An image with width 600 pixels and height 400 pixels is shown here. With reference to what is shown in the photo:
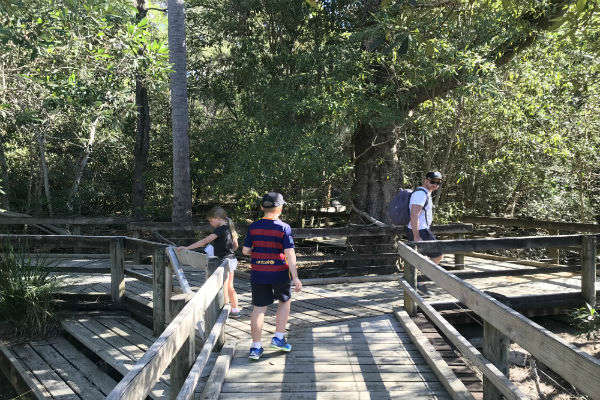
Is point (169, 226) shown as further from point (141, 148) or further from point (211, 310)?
point (141, 148)

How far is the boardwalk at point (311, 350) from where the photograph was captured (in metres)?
4.28

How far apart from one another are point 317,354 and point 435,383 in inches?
47.2

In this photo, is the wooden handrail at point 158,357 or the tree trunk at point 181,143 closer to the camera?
the wooden handrail at point 158,357

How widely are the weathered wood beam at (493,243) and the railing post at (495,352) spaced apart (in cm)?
251

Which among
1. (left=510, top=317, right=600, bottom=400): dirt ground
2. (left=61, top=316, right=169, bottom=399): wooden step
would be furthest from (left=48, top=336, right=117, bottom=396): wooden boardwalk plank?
(left=510, top=317, right=600, bottom=400): dirt ground

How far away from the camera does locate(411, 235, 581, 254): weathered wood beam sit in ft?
20.7

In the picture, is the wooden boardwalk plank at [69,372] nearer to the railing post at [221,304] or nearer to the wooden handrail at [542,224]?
the railing post at [221,304]

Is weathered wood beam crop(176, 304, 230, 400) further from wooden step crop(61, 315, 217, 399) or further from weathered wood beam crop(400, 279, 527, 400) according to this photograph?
weathered wood beam crop(400, 279, 527, 400)

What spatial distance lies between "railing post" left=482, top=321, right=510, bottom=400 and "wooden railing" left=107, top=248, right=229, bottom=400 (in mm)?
2030

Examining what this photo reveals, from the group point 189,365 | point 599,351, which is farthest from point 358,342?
point 599,351

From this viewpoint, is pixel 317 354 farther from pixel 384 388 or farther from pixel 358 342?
pixel 384 388

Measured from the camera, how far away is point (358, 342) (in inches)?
213

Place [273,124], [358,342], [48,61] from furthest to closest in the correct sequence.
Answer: [273,124] → [48,61] → [358,342]

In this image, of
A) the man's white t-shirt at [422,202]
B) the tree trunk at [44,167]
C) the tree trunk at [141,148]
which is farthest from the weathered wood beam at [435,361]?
the tree trunk at [141,148]
